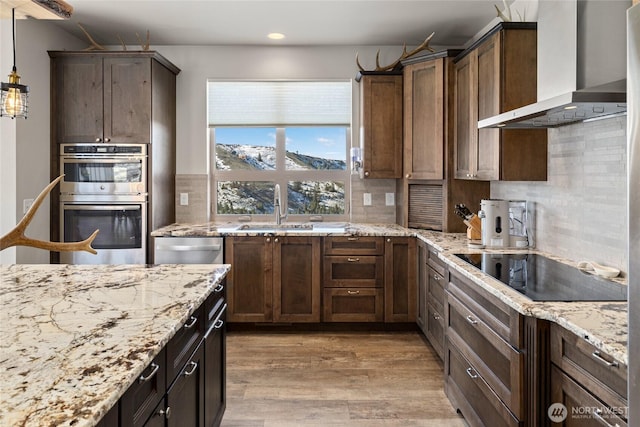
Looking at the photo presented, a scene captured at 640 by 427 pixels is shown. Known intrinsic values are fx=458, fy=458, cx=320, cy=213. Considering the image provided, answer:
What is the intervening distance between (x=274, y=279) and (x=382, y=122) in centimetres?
176

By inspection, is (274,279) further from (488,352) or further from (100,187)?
(488,352)

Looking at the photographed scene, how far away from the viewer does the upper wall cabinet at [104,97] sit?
12.9 ft

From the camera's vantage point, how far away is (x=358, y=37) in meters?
4.29

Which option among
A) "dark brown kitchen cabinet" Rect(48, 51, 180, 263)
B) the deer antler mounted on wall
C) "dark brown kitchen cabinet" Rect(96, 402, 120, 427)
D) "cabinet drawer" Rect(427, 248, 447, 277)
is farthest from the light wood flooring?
the deer antler mounted on wall

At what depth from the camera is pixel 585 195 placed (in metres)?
2.54

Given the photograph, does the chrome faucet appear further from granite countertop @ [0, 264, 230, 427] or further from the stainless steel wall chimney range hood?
the stainless steel wall chimney range hood

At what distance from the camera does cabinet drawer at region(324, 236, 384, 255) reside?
3.95 m

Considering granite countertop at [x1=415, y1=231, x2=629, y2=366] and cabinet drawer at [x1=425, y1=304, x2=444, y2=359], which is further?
cabinet drawer at [x1=425, y1=304, x2=444, y2=359]

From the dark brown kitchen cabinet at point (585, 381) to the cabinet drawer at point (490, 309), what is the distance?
6.8 inches

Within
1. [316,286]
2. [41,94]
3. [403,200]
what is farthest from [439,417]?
[41,94]

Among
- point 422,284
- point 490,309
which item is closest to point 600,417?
point 490,309

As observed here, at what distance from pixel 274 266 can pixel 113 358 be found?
279cm

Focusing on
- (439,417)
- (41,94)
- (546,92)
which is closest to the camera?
(546,92)

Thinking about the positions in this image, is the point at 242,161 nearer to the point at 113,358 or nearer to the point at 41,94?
the point at 41,94
